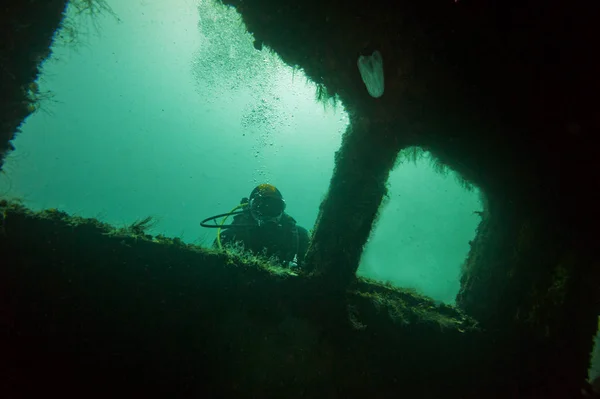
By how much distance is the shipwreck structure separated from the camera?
2.85 meters

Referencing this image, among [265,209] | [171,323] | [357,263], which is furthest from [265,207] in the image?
[171,323]

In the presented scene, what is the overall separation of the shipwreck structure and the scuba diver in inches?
64.9

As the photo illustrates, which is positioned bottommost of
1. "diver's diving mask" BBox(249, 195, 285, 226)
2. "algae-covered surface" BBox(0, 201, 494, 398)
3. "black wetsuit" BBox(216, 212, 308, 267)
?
"algae-covered surface" BBox(0, 201, 494, 398)

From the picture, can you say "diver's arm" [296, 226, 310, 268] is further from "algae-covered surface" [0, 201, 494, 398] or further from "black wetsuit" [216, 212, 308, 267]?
"algae-covered surface" [0, 201, 494, 398]

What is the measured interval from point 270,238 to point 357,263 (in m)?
2.11

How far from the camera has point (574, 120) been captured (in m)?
3.49

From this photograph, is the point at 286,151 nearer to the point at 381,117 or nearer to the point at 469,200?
the point at 469,200

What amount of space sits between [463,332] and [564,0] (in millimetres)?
3842

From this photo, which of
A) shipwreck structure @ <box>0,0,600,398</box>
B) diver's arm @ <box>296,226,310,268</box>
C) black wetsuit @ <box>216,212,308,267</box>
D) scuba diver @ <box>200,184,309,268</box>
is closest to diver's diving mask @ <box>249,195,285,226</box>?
scuba diver @ <box>200,184,309,268</box>

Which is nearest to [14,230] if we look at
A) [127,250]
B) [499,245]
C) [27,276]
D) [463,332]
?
[27,276]

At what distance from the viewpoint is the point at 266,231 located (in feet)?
18.7

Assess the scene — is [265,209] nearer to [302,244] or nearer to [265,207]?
[265,207]

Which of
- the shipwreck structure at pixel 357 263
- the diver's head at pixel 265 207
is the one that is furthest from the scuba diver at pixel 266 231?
the shipwreck structure at pixel 357 263

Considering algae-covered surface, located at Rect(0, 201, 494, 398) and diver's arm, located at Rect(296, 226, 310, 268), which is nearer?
algae-covered surface, located at Rect(0, 201, 494, 398)
